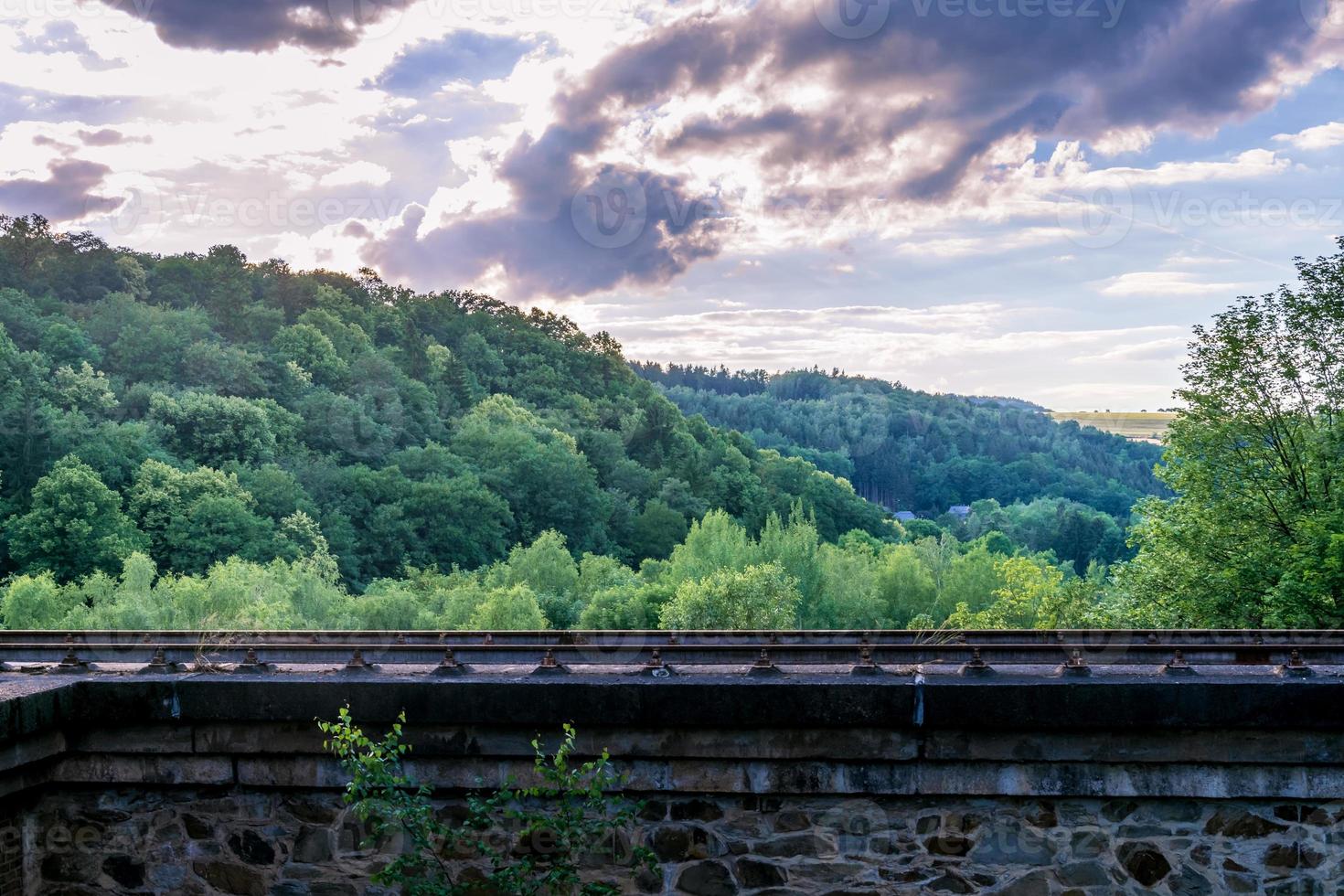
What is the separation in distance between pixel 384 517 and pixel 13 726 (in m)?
47.6

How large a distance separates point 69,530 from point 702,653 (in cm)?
3781

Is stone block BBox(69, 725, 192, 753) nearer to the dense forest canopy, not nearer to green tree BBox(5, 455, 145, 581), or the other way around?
the dense forest canopy

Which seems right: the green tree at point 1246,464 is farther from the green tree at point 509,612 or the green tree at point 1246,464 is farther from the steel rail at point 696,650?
the green tree at point 509,612

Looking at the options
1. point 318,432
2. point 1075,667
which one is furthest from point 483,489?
point 1075,667

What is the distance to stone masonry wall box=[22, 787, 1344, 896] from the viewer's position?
20.7ft

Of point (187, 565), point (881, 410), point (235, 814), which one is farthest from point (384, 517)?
point (881, 410)

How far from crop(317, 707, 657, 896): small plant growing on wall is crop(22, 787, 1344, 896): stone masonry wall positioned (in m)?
0.18

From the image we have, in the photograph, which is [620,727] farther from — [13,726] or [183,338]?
[183,338]

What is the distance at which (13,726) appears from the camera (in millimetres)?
6379

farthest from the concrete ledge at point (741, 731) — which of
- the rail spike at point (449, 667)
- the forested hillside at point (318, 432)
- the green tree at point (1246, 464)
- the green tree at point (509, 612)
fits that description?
the forested hillside at point (318, 432)

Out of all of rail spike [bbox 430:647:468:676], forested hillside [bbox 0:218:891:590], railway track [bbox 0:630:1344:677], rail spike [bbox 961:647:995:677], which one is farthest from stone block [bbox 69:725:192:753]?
forested hillside [bbox 0:218:891:590]

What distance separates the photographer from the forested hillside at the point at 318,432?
43.2 metres

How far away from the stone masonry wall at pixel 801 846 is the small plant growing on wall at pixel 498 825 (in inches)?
7.1

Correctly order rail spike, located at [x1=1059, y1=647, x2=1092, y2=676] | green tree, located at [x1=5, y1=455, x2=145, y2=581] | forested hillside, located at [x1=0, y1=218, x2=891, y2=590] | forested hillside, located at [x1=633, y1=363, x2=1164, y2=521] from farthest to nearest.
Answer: forested hillside, located at [x1=633, y1=363, x2=1164, y2=521], forested hillside, located at [x1=0, y1=218, x2=891, y2=590], green tree, located at [x1=5, y1=455, x2=145, y2=581], rail spike, located at [x1=1059, y1=647, x2=1092, y2=676]
